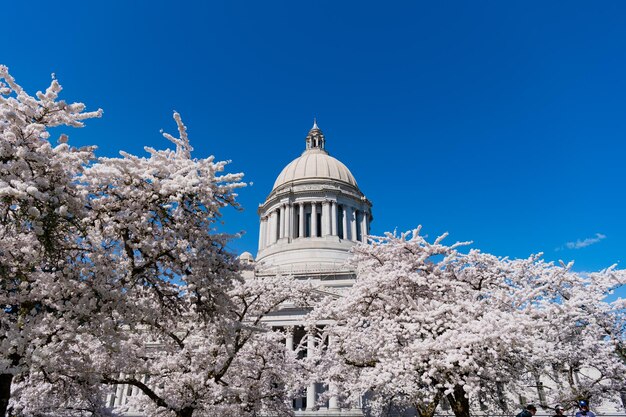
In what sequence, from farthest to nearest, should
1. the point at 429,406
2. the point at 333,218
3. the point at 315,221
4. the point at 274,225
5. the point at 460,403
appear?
1. the point at 274,225
2. the point at 315,221
3. the point at 333,218
4. the point at 429,406
5. the point at 460,403

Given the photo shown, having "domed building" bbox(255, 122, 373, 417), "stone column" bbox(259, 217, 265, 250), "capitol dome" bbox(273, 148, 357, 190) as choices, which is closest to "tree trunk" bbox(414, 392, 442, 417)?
"domed building" bbox(255, 122, 373, 417)

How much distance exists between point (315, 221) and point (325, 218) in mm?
1499

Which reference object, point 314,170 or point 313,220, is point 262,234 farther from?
point 314,170

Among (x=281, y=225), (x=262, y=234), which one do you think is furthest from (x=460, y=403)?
(x=262, y=234)

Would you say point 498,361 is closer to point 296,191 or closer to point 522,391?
point 522,391

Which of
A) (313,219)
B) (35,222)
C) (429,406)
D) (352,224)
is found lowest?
(429,406)

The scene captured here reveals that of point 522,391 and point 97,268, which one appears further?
point 522,391

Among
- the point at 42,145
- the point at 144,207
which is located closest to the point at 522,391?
the point at 144,207

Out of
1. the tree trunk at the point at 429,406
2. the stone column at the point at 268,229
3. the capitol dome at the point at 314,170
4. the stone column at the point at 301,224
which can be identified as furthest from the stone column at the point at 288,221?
the tree trunk at the point at 429,406

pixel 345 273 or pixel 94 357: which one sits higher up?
pixel 345 273

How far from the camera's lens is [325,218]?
5950 cm

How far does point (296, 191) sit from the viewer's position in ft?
202

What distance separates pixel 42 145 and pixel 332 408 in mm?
32180

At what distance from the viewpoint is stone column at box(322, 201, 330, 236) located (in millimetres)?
58453
